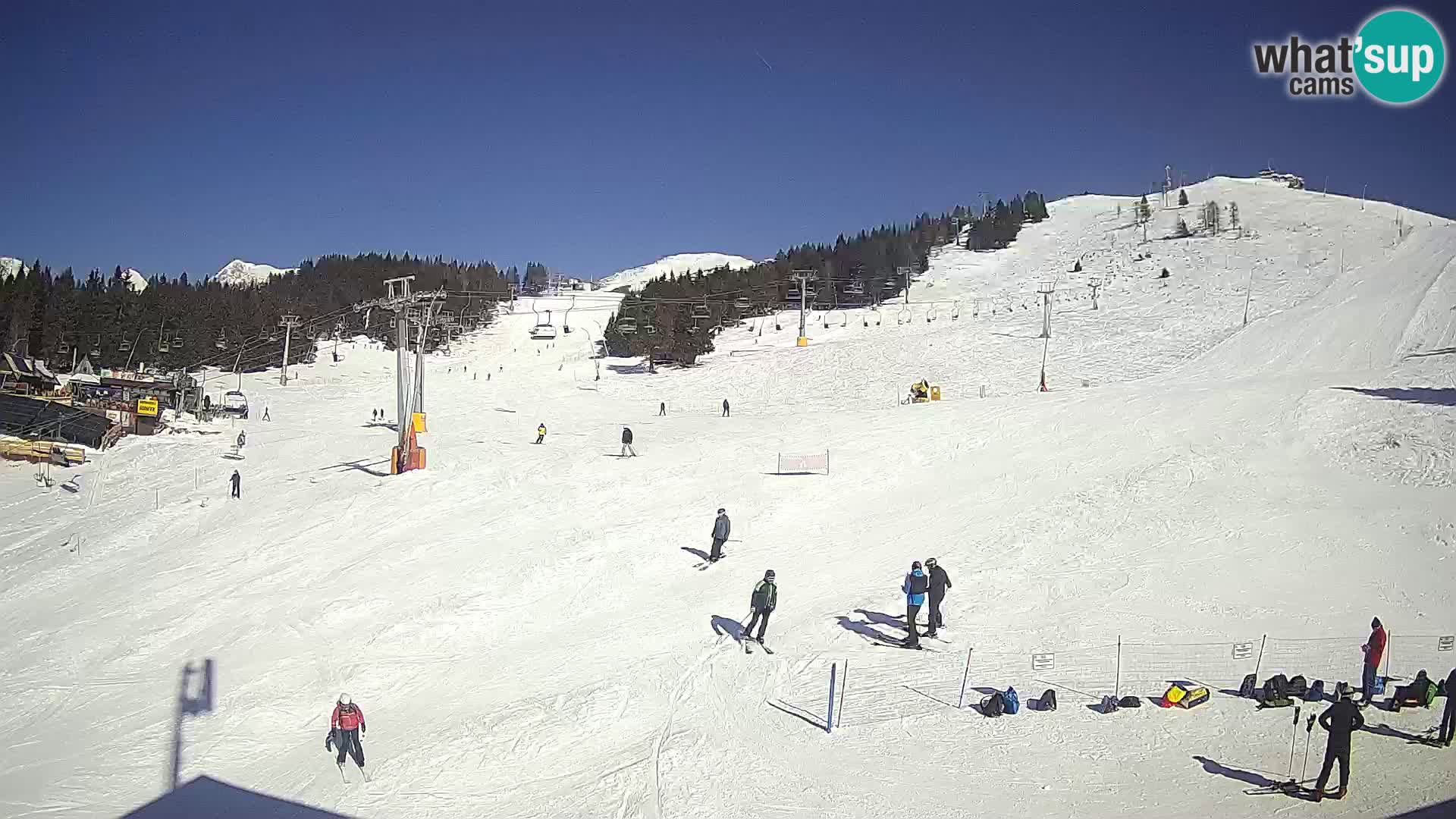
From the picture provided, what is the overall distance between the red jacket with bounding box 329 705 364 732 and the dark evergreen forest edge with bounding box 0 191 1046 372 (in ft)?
122

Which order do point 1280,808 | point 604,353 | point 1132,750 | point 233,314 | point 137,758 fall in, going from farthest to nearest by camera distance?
point 233,314 < point 604,353 < point 137,758 < point 1132,750 < point 1280,808

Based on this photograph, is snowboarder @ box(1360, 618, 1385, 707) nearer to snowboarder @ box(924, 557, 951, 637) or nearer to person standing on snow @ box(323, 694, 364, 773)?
snowboarder @ box(924, 557, 951, 637)

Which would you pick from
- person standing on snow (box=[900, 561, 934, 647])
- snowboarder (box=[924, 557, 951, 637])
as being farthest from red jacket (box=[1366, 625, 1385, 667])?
person standing on snow (box=[900, 561, 934, 647])

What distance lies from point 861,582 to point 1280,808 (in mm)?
8940

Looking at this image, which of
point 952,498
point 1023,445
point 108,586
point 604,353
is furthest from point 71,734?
point 604,353

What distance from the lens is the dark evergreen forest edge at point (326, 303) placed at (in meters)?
74.5

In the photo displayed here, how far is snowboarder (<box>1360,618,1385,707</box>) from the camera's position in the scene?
35.7ft

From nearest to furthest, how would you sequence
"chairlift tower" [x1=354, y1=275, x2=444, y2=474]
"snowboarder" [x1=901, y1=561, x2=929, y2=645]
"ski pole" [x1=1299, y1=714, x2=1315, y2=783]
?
"ski pole" [x1=1299, y1=714, x2=1315, y2=783]
"snowboarder" [x1=901, y1=561, x2=929, y2=645]
"chairlift tower" [x1=354, y1=275, x2=444, y2=474]

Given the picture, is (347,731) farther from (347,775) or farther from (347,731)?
(347,775)

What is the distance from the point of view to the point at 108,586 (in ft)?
71.1

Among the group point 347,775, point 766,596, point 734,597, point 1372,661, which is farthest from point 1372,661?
point 347,775

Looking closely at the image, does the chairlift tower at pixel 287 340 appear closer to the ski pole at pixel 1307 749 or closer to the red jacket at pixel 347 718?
the red jacket at pixel 347 718

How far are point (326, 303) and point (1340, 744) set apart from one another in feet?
413

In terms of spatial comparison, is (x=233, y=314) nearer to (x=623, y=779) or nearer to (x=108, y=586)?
(x=108, y=586)
